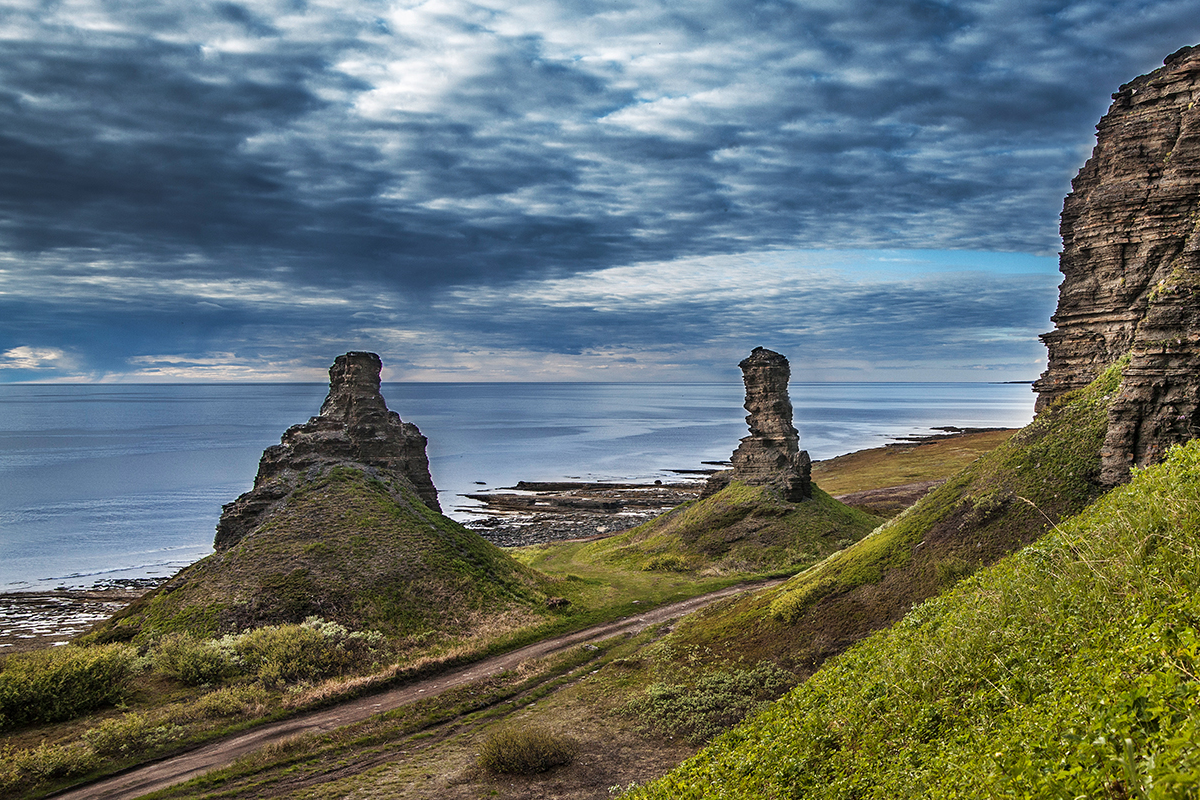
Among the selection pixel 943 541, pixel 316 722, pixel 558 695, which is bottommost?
pixel 558 695

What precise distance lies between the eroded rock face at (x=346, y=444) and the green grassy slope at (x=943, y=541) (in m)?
29.9

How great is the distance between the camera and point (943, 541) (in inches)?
1003

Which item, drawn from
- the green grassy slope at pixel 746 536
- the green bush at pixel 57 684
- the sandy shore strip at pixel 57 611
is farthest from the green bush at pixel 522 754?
the sandy shore strip at pixel 57 611

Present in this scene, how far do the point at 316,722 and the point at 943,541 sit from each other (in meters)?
26.1

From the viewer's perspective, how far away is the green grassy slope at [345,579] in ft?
113

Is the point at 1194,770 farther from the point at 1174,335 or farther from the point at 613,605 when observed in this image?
the point at 613,605

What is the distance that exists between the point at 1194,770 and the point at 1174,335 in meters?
21.6

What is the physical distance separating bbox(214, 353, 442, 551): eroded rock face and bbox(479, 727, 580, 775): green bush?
28.9 meters

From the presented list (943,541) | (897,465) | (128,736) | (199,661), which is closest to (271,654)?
(199,661)

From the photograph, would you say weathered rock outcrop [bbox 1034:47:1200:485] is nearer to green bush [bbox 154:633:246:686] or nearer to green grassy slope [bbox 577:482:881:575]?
green grassy slope [bbox 577:482:881:575]

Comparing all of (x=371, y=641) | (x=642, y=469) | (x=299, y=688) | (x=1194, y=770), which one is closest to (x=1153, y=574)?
(x=1194, y=770)

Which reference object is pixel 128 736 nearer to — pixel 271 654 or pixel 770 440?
pixel 271 654

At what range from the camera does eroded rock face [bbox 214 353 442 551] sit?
4438 centimetres

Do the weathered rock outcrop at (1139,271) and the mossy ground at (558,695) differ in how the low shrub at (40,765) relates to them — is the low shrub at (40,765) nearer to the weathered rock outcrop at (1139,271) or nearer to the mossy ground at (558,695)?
the mossy ground at (558,695)
